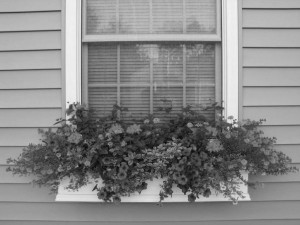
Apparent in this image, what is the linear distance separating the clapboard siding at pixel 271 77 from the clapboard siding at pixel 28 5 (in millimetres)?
1387

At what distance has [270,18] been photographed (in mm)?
2602

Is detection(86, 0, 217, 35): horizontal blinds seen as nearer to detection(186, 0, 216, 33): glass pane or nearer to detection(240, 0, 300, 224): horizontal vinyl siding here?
detection(186, 0, 216, 33): glass pane

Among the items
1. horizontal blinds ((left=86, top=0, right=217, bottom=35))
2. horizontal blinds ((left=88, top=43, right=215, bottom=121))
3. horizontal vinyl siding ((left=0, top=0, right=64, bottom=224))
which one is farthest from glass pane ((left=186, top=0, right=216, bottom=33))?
horizontal vinyl siding ((left=0, top=0, right=64, bottom=224))

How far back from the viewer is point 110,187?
7.89ft

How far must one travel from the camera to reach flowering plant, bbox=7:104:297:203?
7.83ft

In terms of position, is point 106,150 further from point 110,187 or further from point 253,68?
point 253,68

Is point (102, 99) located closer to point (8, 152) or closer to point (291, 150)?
point (8, 152)

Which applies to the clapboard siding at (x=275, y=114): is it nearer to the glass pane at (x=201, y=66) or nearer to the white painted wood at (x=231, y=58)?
the white painted wood at (x=231, y=58)

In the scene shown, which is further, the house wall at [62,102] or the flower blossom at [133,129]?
the house wall at [62,102]

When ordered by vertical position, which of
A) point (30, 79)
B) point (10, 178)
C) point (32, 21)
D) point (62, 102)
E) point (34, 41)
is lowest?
point (10, 178)

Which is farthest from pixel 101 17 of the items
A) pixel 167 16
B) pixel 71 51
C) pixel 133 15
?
pixel 167 16

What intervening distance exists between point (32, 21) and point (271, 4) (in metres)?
1.64

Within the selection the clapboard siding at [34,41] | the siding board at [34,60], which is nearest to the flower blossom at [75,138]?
the siding board at [34,60]

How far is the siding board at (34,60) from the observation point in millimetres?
2623
